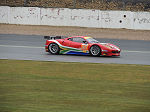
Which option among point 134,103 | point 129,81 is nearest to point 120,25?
point 129,81

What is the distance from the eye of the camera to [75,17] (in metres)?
33.0

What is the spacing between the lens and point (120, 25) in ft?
104

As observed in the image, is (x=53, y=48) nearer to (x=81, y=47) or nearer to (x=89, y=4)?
(x=81, y=47)

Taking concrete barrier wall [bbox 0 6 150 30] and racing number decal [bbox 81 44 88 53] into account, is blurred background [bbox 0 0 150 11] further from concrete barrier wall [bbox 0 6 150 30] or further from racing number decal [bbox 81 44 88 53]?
racing number decal [bbox 81 44 88 53]

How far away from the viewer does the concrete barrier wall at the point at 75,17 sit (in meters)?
31.2

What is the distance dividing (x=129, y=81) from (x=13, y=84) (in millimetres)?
3792

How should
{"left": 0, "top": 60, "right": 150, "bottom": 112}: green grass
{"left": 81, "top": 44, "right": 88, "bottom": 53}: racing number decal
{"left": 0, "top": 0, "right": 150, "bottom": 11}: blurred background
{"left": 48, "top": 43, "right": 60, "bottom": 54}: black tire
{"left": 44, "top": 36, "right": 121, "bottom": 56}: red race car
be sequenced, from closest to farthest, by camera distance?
{"left": 0, "top": 60, "right": 150, "bottom": 112}: green grass < {"left": 44, "top": 36, "right": 121, "bottom": 56}: red race car < {"left": 81, "top": 44, "right": 88, "bottom": 53}: racing number decal < {"left": 48, "top": 43, "right": 60, "bottom": 54}: black tire < {"left": 0, "top": 0, "right": 150, "bottom": 11}: blurred background

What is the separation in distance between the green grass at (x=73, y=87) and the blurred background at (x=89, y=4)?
819 inches

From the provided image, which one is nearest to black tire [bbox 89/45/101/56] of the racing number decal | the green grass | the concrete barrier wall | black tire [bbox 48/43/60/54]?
the racing number decal

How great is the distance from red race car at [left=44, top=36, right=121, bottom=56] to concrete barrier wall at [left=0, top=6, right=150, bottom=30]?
13.7 m

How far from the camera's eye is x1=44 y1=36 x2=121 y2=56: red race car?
17.6 m

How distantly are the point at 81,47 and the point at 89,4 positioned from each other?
19044 millimetres

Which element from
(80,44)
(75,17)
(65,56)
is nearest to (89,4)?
(75,17)

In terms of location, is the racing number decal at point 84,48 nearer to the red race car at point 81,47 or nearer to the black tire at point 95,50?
the red race car at point 81,47
